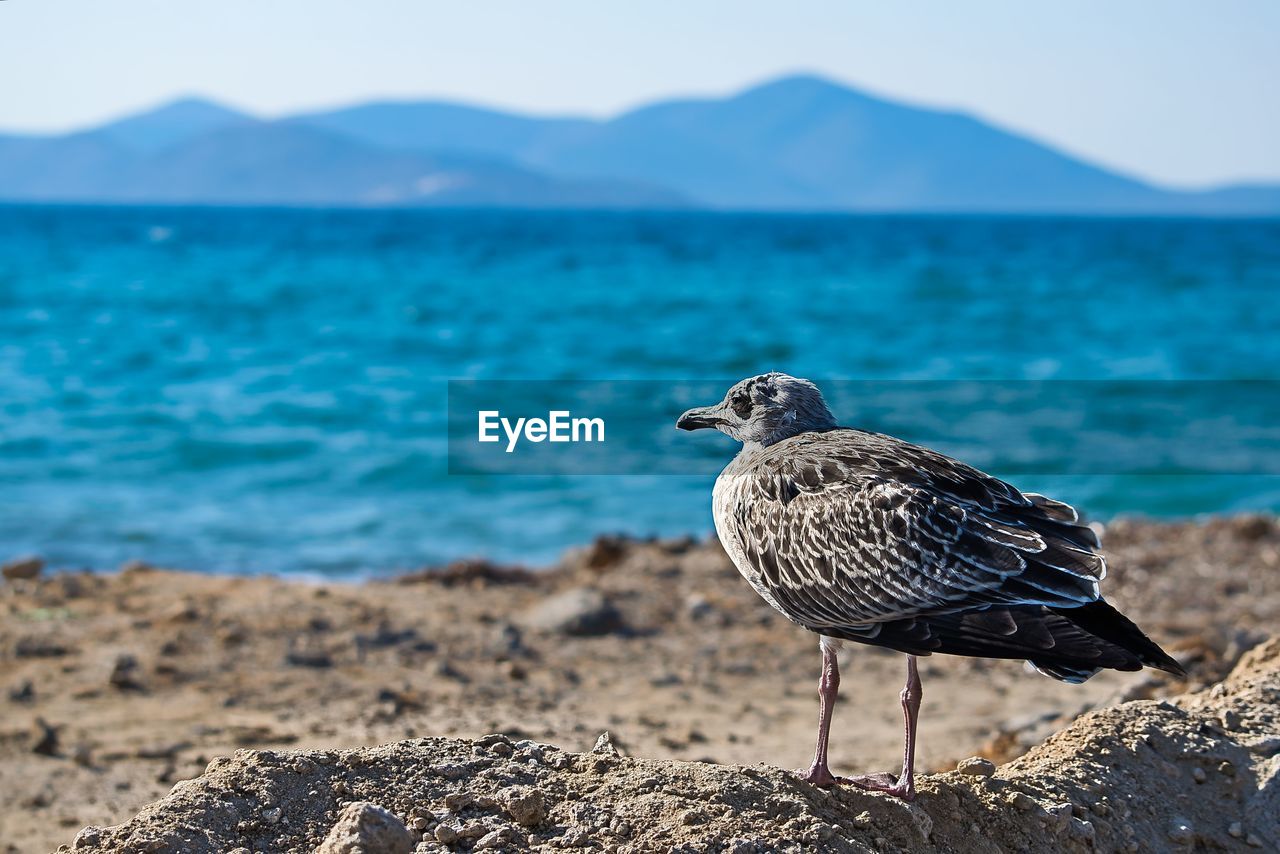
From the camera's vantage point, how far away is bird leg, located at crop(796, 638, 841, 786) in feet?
13.0

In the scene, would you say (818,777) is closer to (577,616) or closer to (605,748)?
(605,748)

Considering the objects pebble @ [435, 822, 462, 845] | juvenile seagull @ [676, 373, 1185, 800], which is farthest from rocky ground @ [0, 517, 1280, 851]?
juvenile seagull @ [676, 373, 1185, 800]

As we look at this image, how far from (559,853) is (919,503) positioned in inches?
51.9

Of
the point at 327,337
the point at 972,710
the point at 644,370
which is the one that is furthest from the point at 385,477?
the point at 327,337

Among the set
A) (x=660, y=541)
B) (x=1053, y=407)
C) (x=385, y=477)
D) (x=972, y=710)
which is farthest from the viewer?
(x=1053, y=407)

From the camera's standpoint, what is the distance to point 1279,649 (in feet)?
17.6

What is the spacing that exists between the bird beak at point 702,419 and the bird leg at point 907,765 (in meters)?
1.00

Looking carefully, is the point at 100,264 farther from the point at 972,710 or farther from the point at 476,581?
the point at 972,710

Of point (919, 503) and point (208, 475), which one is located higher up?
point (919, 503)

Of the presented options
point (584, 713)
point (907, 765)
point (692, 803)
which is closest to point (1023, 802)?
point (907, 765)

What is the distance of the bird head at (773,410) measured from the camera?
4.39 meters

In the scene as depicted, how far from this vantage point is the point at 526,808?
3.66m

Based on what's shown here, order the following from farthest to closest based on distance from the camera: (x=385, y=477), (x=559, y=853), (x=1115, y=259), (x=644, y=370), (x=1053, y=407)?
(x=1115, y=259), (x=644, y=370), (x=1053, y=407), (x=385, y=477), (x=559, y=853)

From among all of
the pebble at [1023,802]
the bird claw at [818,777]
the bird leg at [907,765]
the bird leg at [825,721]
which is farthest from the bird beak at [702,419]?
the pebble at [1023,802]
